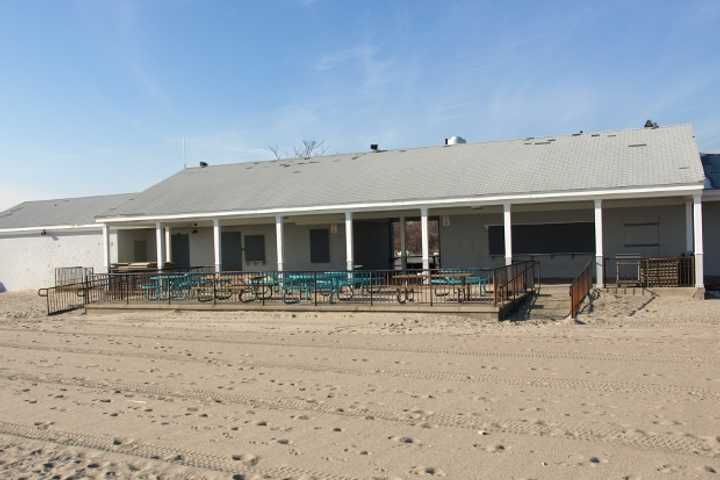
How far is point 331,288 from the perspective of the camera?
16.6m

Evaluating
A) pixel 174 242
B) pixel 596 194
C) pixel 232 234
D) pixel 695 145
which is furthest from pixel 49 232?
pixel 695 145

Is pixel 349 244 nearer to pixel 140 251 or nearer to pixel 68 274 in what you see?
pixel 140 251

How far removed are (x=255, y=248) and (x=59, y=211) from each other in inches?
507

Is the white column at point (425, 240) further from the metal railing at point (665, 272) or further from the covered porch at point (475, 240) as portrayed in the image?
the metal railing at point (665, 272)

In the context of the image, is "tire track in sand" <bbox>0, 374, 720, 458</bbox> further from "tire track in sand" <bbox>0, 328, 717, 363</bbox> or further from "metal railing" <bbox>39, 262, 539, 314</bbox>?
"metal railing" <bbox>39, 262, 539, 314</bbox>

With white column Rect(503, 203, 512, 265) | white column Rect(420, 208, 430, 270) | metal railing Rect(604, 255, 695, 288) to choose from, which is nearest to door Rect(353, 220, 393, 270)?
white column Rect(420, 208, 430, 270)

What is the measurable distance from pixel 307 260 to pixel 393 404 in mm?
17800

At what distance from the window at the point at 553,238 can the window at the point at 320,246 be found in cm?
702

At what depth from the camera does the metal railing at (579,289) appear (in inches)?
544

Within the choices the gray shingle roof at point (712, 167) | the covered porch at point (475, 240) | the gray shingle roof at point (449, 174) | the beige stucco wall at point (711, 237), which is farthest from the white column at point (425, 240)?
the gray shingle roof at point (712, 167)

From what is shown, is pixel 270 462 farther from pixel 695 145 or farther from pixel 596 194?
pixel 695 145

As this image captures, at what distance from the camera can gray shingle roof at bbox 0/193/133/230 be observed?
2969cm

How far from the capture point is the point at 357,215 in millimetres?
22891

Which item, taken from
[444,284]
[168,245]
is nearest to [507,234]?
[444,284]
